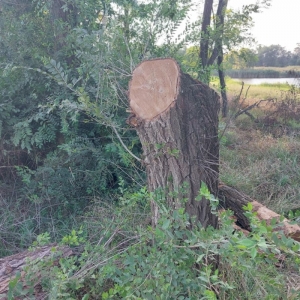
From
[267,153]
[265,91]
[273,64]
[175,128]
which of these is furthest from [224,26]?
[273,64]

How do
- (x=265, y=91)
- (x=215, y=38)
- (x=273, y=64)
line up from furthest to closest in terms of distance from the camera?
1. (x=273, y=64)
2. (x=265, y=91)
3. (x=215, y=38)

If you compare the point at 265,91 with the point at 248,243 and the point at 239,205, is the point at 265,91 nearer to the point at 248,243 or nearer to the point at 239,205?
the point at 239,205

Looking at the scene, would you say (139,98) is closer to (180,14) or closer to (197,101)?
(197,101)

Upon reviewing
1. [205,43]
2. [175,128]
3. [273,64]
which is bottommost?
[175,128]

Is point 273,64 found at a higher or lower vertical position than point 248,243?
higher

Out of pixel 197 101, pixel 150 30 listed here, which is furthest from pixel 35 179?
pixel 197 101

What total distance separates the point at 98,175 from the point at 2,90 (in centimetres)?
149

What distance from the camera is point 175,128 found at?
6.91 ft

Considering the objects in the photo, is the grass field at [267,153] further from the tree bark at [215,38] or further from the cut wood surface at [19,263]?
the cut wood surface at [19,263]

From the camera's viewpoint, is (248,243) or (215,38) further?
(215,38)

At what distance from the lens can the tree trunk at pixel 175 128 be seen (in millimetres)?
2102

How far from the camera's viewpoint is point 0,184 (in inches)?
159

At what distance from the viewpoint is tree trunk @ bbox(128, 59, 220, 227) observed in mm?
2102

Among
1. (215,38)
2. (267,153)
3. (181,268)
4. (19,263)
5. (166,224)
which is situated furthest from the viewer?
(267,153)
